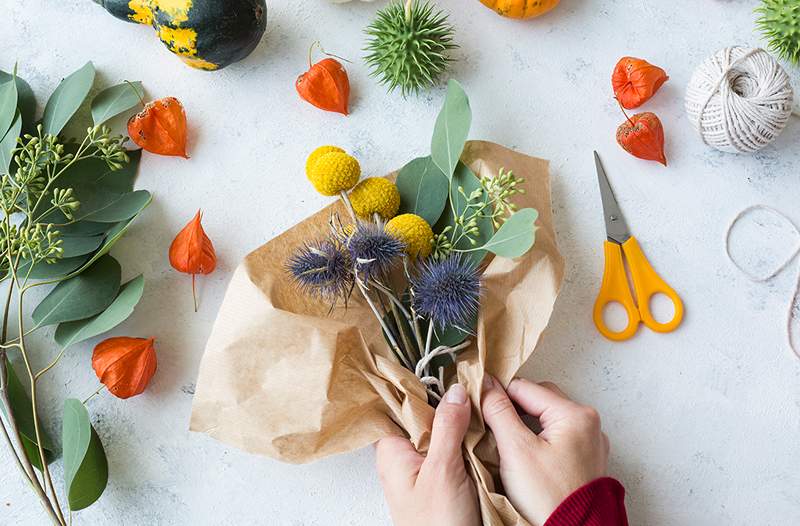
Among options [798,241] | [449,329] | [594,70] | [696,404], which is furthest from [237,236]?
[798,241]

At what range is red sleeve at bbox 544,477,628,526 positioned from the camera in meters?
0.88

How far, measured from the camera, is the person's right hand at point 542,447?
0.89 metres

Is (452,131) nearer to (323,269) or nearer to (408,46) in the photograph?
(408,46)

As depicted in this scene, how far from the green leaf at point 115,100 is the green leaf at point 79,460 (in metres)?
0.41

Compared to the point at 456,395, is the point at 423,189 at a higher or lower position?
higher

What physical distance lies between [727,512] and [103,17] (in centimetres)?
118

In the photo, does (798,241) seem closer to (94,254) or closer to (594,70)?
(594,70)

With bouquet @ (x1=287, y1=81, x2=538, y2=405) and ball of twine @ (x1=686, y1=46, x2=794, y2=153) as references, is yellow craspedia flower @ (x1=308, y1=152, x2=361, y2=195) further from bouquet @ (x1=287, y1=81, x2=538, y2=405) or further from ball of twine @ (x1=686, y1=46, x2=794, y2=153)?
ball of twine @ (x1=686, y1=46, x2=794, y2=153)

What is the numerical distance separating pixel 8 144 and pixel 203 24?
1.08 ft

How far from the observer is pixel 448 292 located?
0.88m

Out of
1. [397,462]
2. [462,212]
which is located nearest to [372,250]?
[462,212]

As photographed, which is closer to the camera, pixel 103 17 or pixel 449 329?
pixel 449 329

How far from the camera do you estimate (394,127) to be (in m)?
1.12

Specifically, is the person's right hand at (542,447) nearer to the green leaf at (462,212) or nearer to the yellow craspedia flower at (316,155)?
the green leaf at (462,212)
